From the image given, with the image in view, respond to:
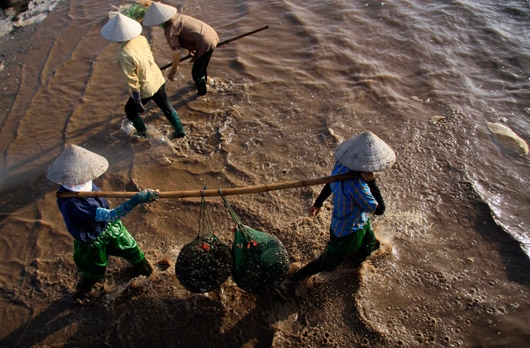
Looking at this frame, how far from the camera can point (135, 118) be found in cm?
467

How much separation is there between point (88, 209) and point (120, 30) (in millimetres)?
2274

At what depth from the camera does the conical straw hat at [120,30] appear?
151 inches

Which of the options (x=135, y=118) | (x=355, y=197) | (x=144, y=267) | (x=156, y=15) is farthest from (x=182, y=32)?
(x=355, y=197)

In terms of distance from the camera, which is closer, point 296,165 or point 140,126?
point 296,165

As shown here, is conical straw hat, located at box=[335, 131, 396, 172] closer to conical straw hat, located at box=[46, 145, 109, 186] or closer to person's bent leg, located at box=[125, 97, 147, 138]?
conical straw hat, located at box=[46, 145, 109, 186]

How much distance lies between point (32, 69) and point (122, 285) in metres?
5.22

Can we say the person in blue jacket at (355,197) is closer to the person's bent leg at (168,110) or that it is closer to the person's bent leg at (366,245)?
the person's bent leg at (366,245)

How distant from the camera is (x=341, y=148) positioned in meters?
2.62

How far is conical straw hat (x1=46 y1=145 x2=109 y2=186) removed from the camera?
2.48 metres

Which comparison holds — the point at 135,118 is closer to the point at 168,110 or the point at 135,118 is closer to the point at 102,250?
the point at 168,110

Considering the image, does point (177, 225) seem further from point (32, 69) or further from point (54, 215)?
point (32, 69)

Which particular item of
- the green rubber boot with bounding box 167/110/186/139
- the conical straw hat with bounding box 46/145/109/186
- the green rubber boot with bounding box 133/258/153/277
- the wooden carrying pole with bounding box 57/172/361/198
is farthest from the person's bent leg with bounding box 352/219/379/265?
the green rubber boot with bounding box 167/110/186/139

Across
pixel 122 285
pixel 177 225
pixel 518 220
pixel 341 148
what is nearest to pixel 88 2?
pixel 177 225

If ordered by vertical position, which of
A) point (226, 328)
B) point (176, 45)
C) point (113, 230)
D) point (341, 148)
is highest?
point (176, 45)
